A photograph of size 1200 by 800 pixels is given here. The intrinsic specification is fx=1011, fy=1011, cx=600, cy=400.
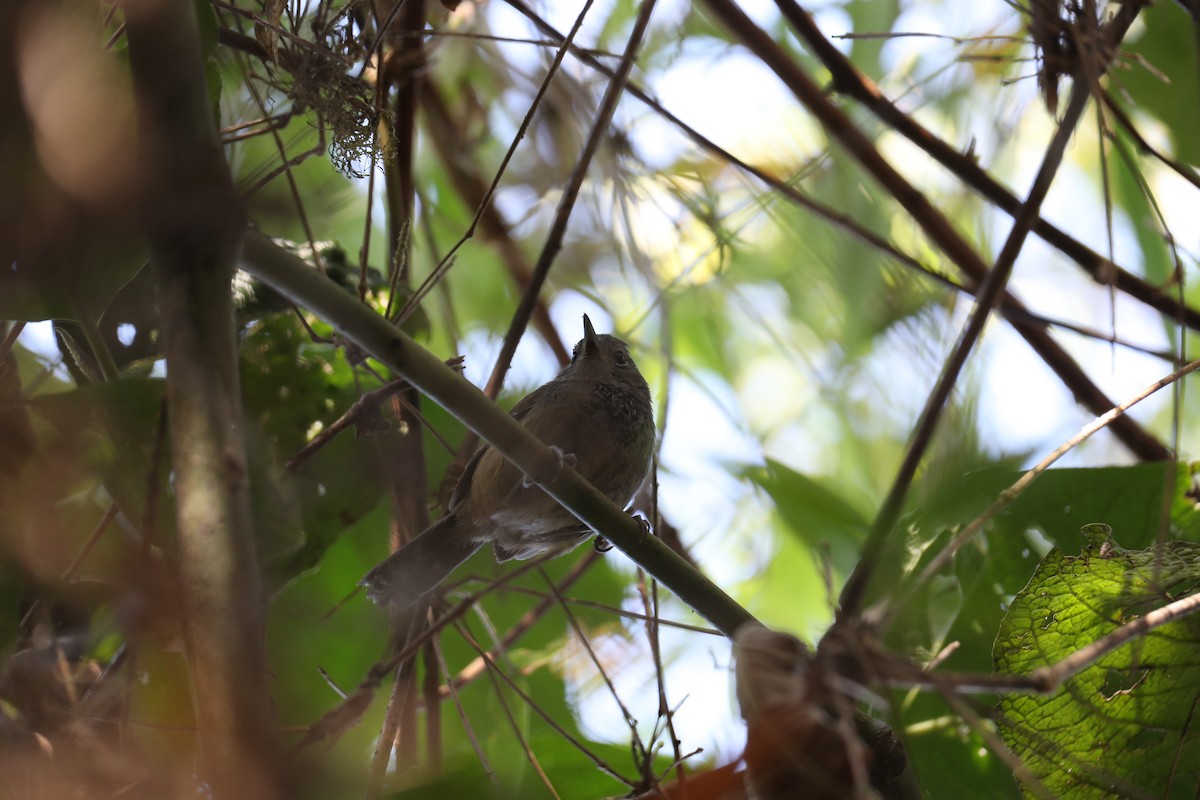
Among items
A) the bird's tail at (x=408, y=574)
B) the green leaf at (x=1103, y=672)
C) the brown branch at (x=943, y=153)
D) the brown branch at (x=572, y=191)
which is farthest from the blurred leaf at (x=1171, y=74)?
the bird's tail at (x=408, y=574)

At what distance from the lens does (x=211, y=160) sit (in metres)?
1.59

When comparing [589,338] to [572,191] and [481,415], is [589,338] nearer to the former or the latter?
[572,191]

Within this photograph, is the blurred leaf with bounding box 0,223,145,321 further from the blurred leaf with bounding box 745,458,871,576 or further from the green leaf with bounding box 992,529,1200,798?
the green leaf with bounding box 992,529,1200,798

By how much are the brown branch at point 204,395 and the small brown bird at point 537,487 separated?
6.02ft

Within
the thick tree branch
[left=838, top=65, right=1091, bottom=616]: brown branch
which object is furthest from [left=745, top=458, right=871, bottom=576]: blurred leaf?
[left=838, top=65, right=1091, bottom=616]: brown branch

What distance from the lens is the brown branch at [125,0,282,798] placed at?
4.21 feet

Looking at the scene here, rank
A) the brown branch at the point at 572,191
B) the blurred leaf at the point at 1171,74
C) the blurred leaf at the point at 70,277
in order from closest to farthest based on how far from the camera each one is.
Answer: the blurred leaf at the point at 70,277
the brown branch at the point at 572,191
the blurred leaf at the point at 1171,74

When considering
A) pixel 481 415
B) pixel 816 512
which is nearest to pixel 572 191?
pixel 481 415

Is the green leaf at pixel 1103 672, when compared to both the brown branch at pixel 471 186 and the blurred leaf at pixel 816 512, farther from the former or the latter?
the brown branch at pixel 471 186

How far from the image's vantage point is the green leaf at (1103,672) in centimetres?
251

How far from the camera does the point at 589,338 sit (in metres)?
4.48

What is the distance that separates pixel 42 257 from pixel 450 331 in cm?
192

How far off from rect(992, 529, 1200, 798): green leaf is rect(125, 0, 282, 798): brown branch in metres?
1.91

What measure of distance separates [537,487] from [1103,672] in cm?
183
